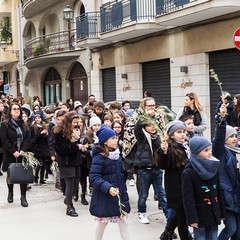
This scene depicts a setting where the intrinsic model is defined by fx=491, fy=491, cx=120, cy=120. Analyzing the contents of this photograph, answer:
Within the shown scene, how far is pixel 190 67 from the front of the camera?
1727 cm

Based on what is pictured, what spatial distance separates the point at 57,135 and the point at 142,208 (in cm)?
176

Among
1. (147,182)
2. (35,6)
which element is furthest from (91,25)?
(147,182)

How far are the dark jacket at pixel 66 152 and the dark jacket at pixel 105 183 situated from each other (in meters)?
2.06

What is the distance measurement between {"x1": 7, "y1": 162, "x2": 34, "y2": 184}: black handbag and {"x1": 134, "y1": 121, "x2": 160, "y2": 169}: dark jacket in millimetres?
2300

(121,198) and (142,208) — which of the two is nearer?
(121,198)

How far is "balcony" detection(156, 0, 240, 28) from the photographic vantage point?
46.8 feet

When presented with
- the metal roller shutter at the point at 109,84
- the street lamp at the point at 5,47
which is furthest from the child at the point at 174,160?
the street lamp at the point at 5,47

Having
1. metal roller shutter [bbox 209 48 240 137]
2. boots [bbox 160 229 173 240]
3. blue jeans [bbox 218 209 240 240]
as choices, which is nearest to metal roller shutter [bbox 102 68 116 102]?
metal roller shutter [bbox 209 48 240 137]

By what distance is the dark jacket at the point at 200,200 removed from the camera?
4859mm

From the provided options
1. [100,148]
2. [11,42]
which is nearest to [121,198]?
[100,148]

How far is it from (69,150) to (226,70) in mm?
9264

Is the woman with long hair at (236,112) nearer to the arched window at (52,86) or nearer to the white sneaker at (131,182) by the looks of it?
the white sneaker at (131,182)

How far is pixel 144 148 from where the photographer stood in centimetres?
713

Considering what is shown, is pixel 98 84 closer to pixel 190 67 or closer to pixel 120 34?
pixel 120 34
